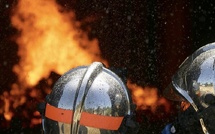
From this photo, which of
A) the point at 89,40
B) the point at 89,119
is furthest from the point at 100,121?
the point at 89,40

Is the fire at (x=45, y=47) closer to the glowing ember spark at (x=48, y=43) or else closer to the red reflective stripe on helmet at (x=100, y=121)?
the glowing ember spark at (x=48, y=43)

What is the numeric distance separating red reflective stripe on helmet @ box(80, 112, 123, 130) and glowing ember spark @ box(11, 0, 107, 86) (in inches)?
172

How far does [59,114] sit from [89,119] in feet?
0.91

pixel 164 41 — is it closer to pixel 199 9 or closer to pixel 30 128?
pixel 199 9

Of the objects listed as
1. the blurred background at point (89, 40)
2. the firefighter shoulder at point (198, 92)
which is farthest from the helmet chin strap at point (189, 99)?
the blurred background at point (89, 40)

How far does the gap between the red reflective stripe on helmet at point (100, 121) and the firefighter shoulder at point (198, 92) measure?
59cm

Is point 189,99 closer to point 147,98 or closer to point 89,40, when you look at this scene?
point 89,40

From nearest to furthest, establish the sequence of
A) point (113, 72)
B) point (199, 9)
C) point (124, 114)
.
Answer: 1. point (124, 114)
2. point (113, 72)
3. point (199, 9)

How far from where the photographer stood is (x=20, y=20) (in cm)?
804

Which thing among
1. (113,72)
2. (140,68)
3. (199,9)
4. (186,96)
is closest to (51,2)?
(140,68)

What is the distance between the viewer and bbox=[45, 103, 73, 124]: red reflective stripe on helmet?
3.75 m

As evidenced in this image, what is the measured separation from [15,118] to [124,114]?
4.89m

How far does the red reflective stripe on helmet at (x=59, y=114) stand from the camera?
3750mm

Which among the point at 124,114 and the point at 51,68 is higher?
the point at 51,68
